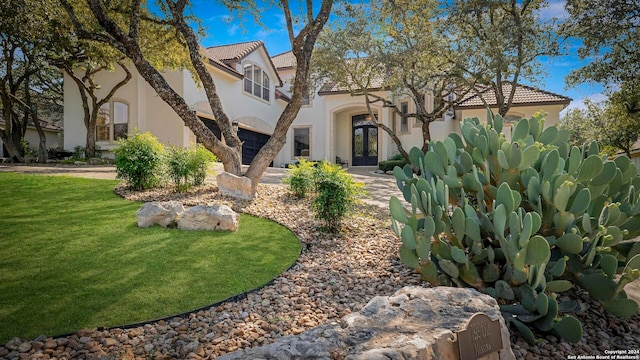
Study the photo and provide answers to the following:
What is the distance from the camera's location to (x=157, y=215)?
5.34m

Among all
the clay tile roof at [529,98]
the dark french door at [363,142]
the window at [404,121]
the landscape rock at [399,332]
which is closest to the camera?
the landscape rock at [399,332]

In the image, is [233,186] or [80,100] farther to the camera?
[80,100]

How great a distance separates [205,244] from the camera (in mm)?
4703

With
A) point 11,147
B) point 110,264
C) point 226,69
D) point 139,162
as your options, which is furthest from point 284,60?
point 110,264

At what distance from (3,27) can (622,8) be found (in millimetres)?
16641

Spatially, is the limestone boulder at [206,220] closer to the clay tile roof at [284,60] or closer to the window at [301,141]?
the window at [301,141]

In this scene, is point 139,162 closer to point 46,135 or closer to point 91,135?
point 91,135

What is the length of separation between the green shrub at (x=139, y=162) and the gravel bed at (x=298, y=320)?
13.9 ft

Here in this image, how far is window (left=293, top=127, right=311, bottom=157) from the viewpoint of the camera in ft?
76.4

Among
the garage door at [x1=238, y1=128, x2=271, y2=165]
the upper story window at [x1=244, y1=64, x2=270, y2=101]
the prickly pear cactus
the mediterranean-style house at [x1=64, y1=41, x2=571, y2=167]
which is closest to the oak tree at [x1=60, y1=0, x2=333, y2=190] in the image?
the prickly pear cactus

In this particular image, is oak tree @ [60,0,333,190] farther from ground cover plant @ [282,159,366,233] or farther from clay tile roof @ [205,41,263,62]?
clay tile roof @ [205,41,263,62]

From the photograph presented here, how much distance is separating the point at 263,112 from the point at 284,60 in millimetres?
6186

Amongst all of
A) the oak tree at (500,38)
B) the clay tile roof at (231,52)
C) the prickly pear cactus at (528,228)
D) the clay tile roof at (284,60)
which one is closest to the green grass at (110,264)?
the prickly pear cactus at (528,228)

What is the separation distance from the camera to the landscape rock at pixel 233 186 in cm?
735
